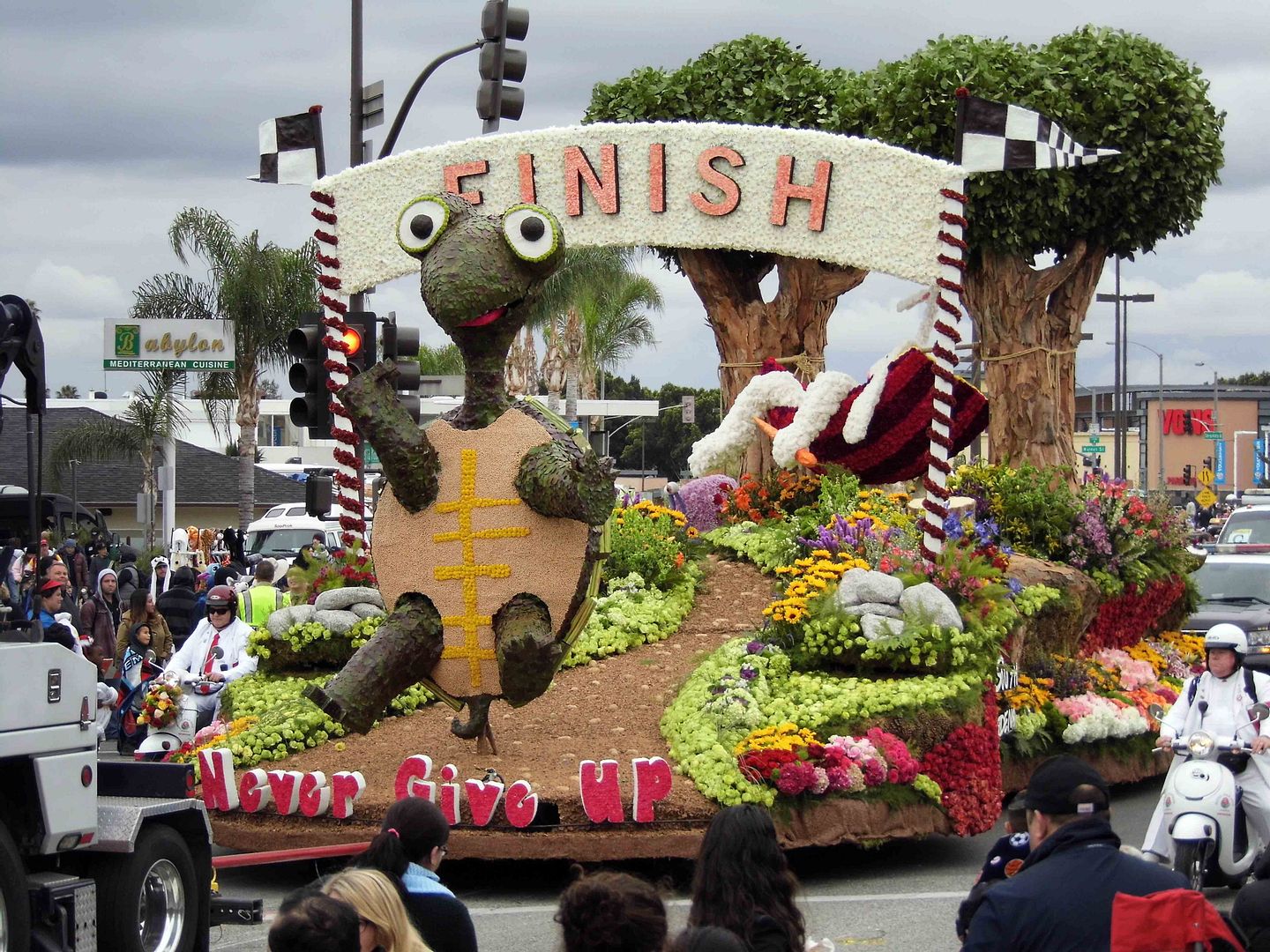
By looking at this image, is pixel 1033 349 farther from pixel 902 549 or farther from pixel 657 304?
pixel 657 304

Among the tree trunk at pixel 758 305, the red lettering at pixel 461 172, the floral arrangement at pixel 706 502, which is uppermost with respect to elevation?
the red lettering at pixel 461 172

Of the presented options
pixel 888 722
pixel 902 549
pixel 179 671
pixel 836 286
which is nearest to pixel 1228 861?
pixel 888 722

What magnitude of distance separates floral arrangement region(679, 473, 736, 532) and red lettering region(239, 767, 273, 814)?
273 inches

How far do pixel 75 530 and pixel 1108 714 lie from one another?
15.6 m

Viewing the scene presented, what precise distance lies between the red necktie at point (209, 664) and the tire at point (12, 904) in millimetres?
5154

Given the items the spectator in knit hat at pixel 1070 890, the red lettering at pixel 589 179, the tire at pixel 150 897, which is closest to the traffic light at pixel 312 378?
the red lettering at pixel 589 179

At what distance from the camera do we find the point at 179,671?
38.0 feet

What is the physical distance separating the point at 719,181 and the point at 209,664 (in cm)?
526

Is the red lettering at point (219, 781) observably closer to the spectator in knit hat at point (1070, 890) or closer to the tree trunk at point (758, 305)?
the spectator in knit hat at point (1070, 890)

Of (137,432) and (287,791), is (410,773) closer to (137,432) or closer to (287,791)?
(287,791)

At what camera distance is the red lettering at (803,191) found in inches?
508

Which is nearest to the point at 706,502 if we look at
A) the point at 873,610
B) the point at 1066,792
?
the point at 873,610

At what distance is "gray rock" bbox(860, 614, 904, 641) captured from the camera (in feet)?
35.0

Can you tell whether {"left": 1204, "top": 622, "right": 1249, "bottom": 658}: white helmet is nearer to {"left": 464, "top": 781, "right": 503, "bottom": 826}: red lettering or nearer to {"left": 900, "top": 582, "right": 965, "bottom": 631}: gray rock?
{"left": 900, "top": 582, "right": 965, "bottom": 631}: gray rock
